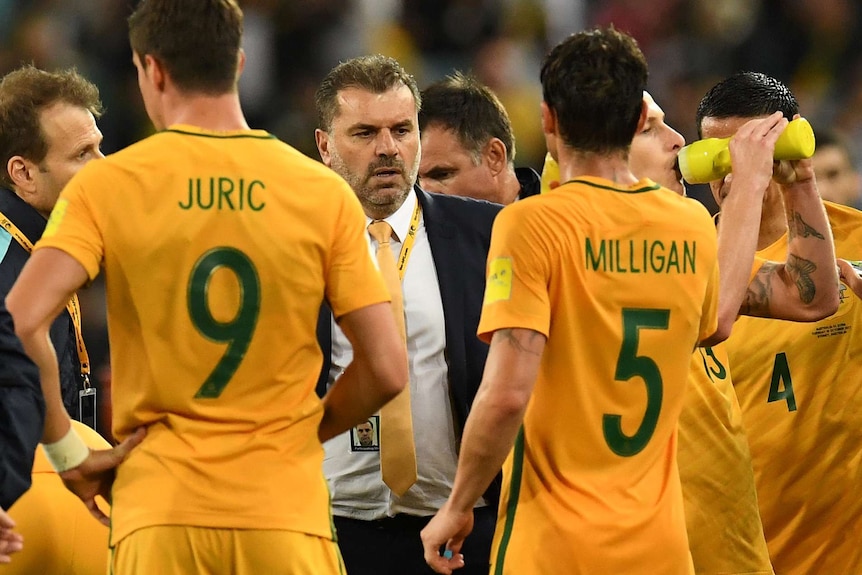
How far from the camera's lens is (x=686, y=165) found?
148 inches

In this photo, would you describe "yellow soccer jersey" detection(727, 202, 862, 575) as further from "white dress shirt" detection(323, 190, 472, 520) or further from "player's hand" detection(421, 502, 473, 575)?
"player's hand" detection(421, 502, 473, 575)

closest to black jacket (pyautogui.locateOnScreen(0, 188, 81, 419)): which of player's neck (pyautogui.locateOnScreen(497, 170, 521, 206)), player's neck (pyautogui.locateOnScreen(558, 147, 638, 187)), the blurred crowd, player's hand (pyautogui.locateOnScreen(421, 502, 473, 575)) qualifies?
player's hand (pyautogui.locateOnScreen(421, 502, 473, 575))

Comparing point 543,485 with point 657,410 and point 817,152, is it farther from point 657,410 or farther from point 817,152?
point 817,152

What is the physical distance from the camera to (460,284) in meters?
4.04

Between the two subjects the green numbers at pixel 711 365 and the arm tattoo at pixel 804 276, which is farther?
the green numbers at pixel 711 365

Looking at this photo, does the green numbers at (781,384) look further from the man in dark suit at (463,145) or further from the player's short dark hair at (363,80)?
the player's short dark hair at (363,80)

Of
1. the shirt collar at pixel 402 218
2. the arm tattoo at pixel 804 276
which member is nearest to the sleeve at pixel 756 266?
the arm tattoo at pixel 804 276

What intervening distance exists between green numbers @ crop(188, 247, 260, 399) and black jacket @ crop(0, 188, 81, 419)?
4.17ft

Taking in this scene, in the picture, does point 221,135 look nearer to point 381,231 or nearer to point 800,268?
point 381,231

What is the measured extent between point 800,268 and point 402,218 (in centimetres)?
124

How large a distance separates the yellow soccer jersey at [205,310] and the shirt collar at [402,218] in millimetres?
1260

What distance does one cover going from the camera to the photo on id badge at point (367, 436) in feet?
13.1

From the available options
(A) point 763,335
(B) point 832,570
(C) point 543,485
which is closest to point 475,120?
(A) point 763,335

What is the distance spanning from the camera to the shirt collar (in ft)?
13.6
